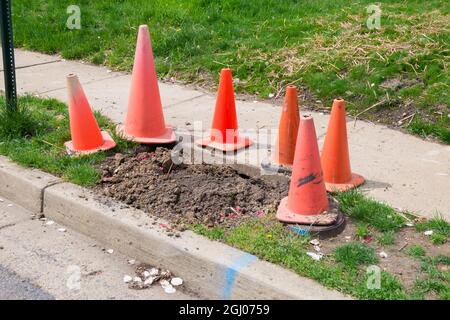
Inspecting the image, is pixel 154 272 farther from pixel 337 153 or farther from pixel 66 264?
pixel 337 153

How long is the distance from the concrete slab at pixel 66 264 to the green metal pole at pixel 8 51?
1343 mm

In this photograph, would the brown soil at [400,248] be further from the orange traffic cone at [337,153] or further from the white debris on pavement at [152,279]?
the white debris on pavement at [152,279]

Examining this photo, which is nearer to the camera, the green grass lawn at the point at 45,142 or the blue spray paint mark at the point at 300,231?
the blue spray paint mark at the point at 300,231

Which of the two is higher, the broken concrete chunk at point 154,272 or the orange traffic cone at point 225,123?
the orange traffic cone at point 225,123

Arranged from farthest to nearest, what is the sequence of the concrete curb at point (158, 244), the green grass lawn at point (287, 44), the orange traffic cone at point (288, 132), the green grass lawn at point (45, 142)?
the green grass lawn at point (287, 44) → the orange traffic cone at point (288, 132) → the green grass lawn at point (45, 142) → the concrete curb at point (158, 244)

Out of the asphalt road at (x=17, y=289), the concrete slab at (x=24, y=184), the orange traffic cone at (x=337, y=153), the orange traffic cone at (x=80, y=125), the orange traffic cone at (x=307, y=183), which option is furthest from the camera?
the orange traffic cone at (x=80, y=125)

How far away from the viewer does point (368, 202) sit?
4312 mm

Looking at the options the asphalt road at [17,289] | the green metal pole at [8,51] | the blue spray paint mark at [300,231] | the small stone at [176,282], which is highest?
the green metal pole at [8,51]

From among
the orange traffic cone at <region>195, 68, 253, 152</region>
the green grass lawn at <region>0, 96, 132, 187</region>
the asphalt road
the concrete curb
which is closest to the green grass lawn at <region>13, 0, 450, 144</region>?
the orange traffic cone at <region>195, 68, 253, 152</region>

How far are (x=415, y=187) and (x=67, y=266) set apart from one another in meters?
2.43

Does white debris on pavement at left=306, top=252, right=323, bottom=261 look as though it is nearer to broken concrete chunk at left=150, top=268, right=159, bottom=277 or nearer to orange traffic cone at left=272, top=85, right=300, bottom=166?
broken concrete chunk at left=150, top=268, right=159, bottom=277

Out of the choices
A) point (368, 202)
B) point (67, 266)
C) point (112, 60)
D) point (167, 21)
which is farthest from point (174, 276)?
point (167, 21)

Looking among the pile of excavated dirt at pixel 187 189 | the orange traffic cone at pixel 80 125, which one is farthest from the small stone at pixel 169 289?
the orange traffic cone at pixel 80 125

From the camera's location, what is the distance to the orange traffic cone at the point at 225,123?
5.42 m
